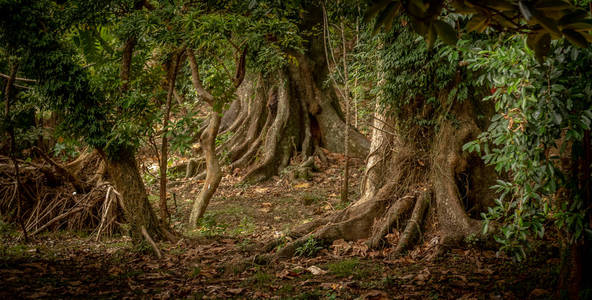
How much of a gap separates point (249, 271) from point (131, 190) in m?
1.97

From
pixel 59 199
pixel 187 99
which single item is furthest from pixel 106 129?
pixel 187 99

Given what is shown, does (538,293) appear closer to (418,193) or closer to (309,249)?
(418,193)

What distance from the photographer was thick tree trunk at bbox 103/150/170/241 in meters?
Answer: 5.05

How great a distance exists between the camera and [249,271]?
14.3ft

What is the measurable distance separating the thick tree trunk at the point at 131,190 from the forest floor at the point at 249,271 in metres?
0.31

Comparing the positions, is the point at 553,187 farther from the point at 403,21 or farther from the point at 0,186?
the point at 0,186

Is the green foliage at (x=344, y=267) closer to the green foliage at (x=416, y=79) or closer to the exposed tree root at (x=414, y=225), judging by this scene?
the exposed tree root at (x=414, y=225)

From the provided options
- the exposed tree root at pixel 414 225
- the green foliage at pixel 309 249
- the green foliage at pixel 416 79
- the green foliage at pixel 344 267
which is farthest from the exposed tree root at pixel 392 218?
the green foliage at pixel 416 79

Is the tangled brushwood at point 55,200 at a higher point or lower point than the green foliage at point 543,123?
lower

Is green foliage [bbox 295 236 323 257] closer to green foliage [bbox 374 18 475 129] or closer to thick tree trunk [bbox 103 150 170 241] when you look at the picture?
green foliage [bbox 374 18 475 129]

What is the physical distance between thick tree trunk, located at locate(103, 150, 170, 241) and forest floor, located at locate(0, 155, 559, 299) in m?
0.31

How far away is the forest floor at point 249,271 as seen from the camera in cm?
343

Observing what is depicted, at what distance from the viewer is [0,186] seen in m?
6.78

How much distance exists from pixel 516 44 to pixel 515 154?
0.78 metres
